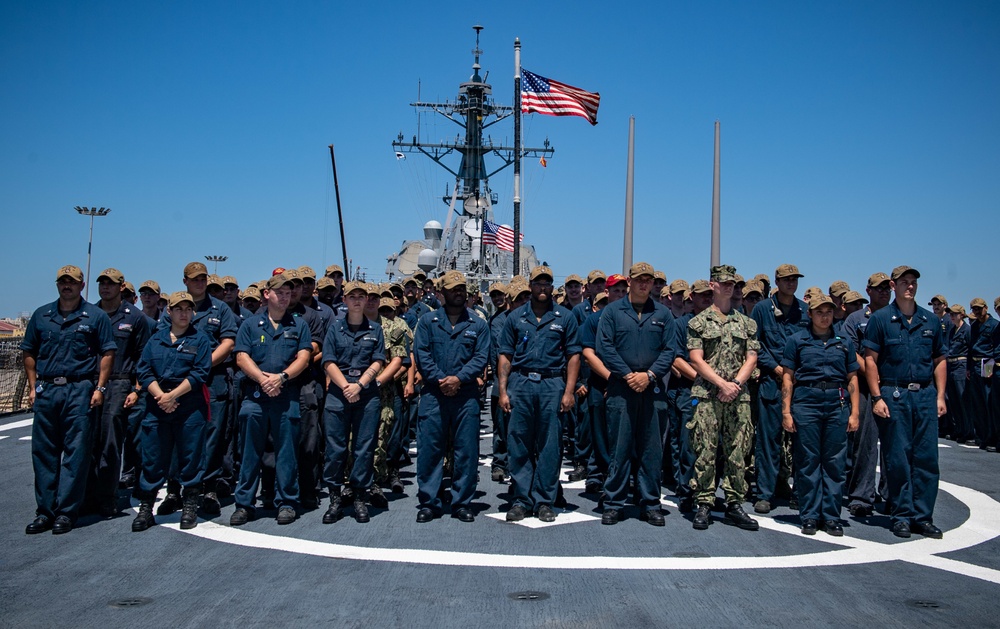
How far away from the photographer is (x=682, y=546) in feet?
18.9

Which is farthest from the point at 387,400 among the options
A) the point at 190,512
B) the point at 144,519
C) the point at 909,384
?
the point at 909,384

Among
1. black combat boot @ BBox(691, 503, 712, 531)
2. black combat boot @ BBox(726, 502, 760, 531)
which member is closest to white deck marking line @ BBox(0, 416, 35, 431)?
black combat boot @ BBox(691, 503, 712, 531)

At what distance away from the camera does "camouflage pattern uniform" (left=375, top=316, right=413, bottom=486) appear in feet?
23.7

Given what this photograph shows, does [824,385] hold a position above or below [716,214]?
below

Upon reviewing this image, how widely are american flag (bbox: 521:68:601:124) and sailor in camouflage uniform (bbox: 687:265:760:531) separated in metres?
11.5

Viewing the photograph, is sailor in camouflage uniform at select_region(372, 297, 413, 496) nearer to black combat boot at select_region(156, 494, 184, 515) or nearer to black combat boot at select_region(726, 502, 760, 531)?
black combat boot at select_region(156, 494, 184, 515)

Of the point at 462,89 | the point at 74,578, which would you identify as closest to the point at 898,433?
the point at 74,578

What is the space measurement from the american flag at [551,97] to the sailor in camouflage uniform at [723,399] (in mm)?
11451

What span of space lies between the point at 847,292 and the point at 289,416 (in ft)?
18.1

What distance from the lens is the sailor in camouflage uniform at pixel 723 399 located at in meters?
6.36

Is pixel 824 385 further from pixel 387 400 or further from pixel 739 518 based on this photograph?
pixel 387 400

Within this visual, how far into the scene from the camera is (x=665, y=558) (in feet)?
17.8

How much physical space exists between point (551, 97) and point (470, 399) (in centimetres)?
1190

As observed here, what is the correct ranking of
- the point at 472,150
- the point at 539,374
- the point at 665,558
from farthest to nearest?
the point at 472,150 < the point at 539,374 < the point at 665,558
